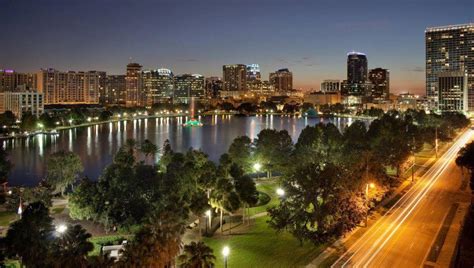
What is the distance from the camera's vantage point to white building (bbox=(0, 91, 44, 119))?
84.1 meters

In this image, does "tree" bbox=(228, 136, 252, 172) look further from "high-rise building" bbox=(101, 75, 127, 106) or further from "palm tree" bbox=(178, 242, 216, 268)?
"high-rise building" bbox=(101, 75, 127, 106)

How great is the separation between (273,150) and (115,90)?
163 m

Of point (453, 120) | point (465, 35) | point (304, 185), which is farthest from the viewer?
point (465, 35)

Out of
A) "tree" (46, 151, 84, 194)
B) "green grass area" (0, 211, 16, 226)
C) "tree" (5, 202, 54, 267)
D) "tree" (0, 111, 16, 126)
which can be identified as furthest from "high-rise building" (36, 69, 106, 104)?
"tree" (5, 202, 54, 267)

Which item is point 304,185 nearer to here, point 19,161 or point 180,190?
point 180,190

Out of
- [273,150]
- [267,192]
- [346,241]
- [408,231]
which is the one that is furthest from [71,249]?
[273,150]

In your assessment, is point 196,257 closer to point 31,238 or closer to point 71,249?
point 71,249

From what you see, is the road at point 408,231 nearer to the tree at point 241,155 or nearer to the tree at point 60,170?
the tree at point 241,155

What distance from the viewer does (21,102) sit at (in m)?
84.2

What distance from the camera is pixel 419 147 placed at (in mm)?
37156

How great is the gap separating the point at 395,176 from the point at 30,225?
24.1 meters

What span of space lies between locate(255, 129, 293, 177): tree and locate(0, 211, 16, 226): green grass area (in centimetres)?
1694

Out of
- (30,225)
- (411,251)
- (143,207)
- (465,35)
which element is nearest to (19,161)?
(143,207)

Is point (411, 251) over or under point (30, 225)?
under
